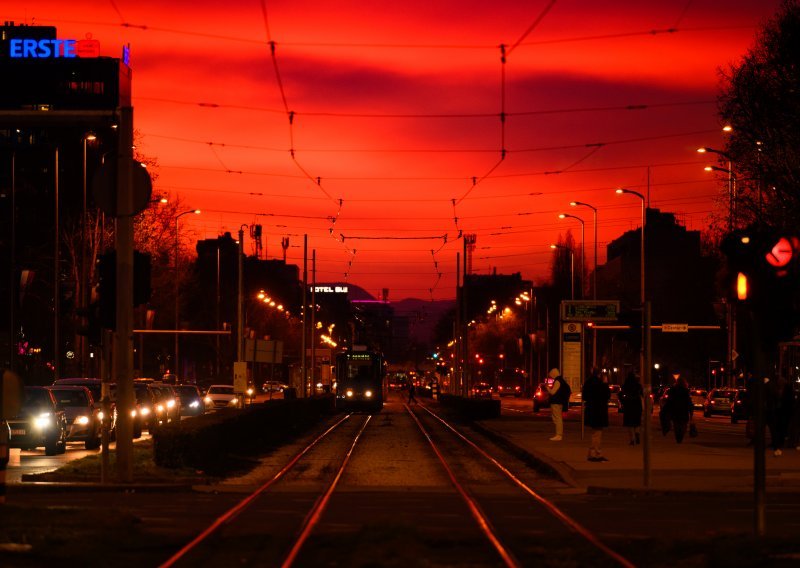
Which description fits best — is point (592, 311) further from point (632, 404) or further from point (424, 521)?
point (424, 521)

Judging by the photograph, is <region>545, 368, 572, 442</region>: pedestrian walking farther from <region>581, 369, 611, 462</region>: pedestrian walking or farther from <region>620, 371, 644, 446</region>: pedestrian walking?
<region>581, 369, 611, 462</region>: pedestrian walking

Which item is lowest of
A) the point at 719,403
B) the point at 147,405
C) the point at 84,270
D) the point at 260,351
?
the point at 719,403

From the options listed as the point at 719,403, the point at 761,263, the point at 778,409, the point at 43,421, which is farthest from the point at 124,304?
the point at 719,403

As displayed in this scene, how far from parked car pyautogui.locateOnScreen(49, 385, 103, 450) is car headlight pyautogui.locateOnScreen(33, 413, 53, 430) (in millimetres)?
2154

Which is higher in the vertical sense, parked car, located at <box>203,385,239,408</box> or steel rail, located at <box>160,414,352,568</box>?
steel rail, located at <box>160,414,352,568</box>

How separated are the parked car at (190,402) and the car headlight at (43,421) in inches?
888

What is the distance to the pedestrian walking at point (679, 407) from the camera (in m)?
34.1

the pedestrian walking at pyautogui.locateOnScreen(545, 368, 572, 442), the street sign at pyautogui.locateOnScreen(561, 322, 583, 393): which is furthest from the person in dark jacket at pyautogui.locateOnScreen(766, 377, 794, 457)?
the street sign at pyautogui.locateOnScreen(561, 322, 583, 393)

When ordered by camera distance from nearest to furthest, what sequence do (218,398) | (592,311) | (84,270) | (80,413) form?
1. (592,311)
2. (80,413)
3. (84,270)
4. (218,398)

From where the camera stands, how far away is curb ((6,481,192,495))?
21.0 meters

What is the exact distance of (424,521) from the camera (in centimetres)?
1653

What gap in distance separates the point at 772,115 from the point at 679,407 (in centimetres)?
1127

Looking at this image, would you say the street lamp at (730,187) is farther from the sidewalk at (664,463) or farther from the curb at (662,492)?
the curb at (662,492)

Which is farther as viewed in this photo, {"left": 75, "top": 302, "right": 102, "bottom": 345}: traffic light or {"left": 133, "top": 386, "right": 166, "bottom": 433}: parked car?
{"left": 133, "top": 386, "right": 166, "bottom": 433}: parked car
